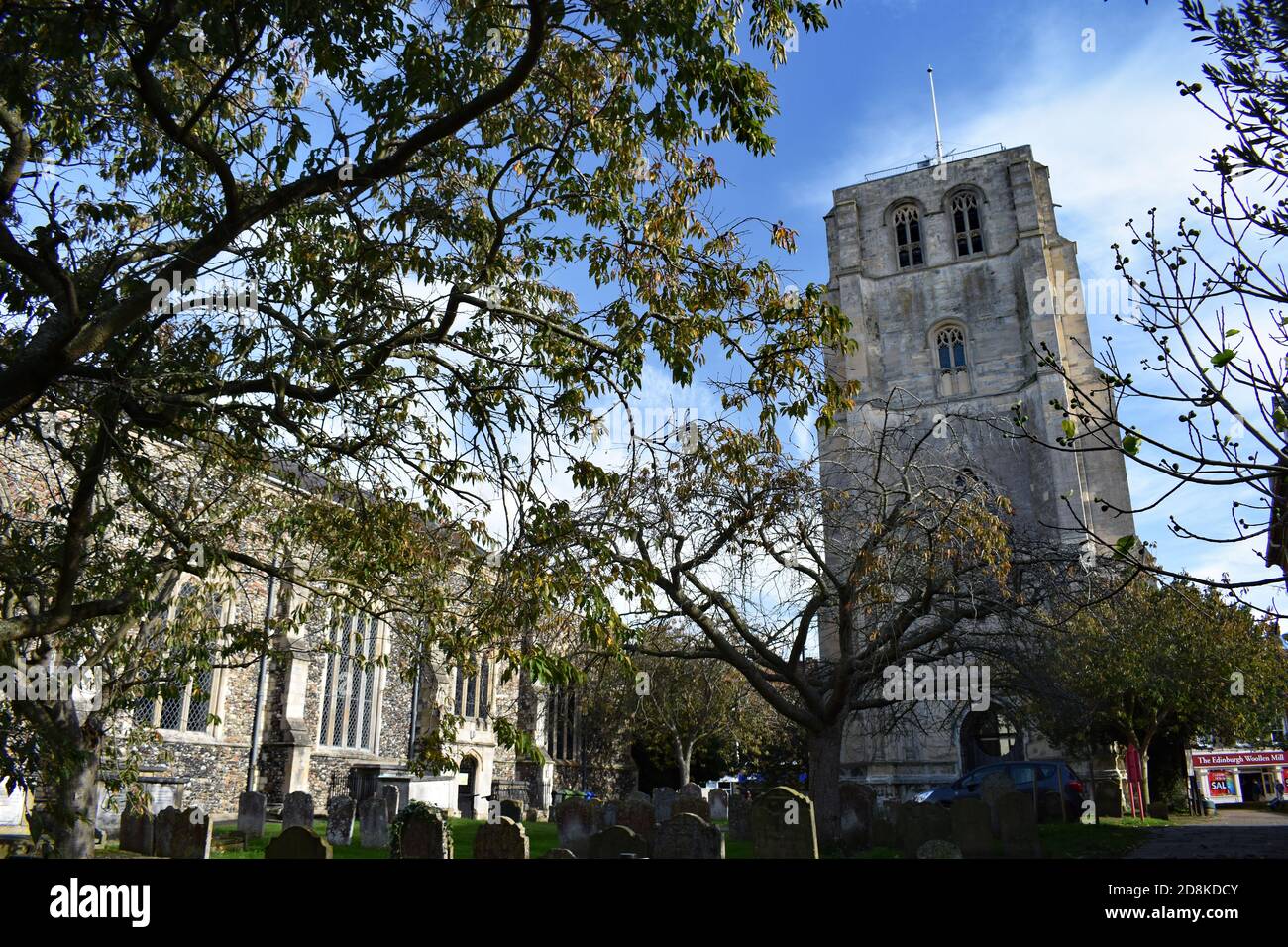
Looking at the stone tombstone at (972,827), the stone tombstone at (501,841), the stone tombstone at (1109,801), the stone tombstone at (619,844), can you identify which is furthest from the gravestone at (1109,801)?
the stone tombstone at (501,841)

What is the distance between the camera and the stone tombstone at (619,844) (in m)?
10.3

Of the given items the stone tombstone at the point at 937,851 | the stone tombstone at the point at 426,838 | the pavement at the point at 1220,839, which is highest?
the stone tombstone at the point at 426,838

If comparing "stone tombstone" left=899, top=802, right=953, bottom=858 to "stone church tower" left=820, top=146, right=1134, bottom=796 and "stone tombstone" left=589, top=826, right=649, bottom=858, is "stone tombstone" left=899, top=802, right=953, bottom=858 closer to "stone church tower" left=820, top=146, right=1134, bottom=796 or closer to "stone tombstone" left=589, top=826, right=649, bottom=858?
"stone tombstone" left=589, top=826, right=649, bottom=858

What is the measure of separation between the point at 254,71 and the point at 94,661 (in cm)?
681

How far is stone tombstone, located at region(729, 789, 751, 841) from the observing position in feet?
60.5

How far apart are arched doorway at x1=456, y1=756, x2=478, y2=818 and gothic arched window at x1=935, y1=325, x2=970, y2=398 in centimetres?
2451

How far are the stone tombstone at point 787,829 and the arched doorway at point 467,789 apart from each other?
1857 centimetres

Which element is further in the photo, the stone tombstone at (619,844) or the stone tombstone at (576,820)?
the stone tombstone at (576,820)

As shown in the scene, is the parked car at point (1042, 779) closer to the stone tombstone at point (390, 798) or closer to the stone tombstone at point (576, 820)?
the stone tombstone at point (576, 820)

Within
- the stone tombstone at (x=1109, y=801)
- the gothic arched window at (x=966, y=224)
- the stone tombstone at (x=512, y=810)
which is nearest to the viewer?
the stone tombstone at (x=1109, y=801)

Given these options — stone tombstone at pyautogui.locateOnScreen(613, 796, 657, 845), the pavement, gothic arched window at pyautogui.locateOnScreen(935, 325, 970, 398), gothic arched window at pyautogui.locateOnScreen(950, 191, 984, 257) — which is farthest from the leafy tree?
gothic arched window at pyautogui.locateOnScreen(950, 191, 984, 257)

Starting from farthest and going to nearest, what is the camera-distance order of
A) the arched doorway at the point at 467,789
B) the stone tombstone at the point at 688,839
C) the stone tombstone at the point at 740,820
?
the arched doorway at the point at 467,789 < the stone tombstone at the point at 740,820 < the stone tombstone at the point at 688,839

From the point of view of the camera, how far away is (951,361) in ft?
131

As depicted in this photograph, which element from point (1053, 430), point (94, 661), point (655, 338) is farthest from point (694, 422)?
point (1053, 430)
